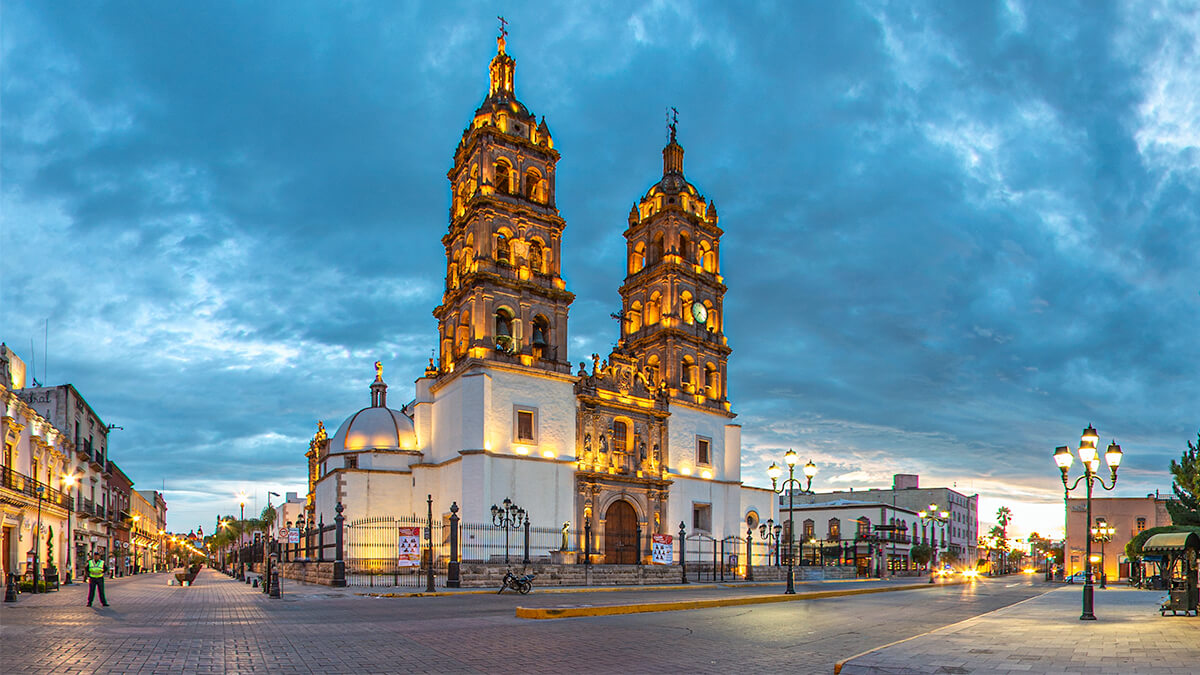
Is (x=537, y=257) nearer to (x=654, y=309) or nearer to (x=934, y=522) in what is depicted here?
(x=654, y=309)

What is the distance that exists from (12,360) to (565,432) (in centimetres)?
2839

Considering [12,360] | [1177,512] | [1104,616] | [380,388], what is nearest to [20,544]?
[12,360]

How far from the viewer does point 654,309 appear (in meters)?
55.4

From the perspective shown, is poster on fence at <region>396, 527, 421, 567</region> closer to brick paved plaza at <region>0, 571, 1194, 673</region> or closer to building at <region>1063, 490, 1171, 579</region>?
brick paved plaza at <region>0, 571, 1194, 673</region>

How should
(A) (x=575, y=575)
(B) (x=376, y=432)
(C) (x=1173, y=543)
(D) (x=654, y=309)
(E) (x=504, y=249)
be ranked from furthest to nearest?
(D) (x=654, y=309) < (B) (x=376, y=432) < (E) (x=504, y=249) < (A) (x=575, y=575) < (C) (x=1173, y=543)

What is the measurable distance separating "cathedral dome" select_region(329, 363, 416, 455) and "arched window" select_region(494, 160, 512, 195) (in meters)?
14.6

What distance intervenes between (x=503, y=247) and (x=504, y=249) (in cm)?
13

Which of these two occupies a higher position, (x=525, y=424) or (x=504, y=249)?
(x=504, y=249)

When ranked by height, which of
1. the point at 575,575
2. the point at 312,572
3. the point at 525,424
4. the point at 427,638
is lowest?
the point at 312,572


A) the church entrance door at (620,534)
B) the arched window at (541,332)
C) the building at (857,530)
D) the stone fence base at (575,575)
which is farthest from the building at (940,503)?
the stone fence base at (575,575)

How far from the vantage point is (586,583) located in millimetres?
32562

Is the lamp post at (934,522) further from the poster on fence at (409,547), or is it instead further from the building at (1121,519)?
the poster on fence at (409,547)

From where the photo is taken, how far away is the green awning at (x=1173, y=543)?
20594mm

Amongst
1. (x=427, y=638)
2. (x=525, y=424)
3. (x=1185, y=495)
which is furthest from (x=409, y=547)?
(x=1185, y=495)
